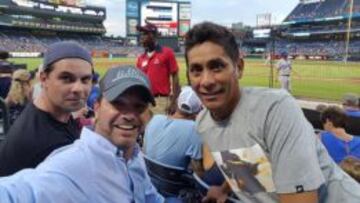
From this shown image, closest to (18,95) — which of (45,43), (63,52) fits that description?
(63,52)

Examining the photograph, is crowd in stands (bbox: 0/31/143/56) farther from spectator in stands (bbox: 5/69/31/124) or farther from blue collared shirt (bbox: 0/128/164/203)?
blue collared shirt (bbox: 0/128/164/203)

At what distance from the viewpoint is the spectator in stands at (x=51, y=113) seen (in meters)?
2.77

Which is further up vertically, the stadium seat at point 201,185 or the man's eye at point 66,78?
the man's eye at point 66,78

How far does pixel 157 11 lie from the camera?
285ft

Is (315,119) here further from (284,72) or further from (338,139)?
(284,72)

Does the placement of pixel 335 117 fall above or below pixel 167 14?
below

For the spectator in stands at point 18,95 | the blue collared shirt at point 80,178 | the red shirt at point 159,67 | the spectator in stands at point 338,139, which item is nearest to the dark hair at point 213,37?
the blue collared shirt at point 80,178

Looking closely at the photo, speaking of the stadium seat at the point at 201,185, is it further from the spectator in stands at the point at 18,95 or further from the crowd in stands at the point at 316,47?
the crowd in stands at the point at 316,47

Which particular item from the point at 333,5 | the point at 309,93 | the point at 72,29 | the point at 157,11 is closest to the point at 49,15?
the point at 72,29

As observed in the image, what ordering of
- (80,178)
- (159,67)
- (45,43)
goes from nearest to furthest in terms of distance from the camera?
(80,178) → (159,67) → (45,43)

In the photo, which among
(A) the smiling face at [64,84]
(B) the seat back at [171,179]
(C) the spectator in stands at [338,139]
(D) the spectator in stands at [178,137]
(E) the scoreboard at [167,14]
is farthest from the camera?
(E) the scoreboard at [167,14]

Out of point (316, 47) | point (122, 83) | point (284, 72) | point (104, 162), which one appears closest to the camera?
point (104, 162)

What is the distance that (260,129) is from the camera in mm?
2223

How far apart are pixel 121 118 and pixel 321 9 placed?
8840cm
